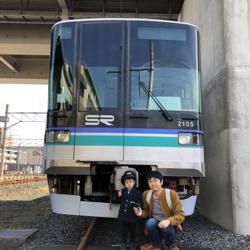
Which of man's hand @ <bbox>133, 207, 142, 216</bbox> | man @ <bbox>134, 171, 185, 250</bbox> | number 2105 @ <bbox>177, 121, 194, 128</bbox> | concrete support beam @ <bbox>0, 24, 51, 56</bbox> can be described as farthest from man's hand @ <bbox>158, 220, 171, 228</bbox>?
concrete support beam @ <bbox>0, 24, 51, 56</bbox>

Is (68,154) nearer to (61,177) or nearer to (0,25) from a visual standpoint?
(61,177)

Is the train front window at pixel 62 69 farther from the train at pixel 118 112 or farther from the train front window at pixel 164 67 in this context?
the train front window at pixel 164 67

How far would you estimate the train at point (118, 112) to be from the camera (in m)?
5.27

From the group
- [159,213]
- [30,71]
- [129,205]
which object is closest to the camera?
[159,213]

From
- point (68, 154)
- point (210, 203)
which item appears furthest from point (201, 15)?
point (68, 154)

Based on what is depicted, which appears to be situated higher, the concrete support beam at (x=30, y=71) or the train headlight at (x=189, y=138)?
the concrete support beam at (x=30, y=71)

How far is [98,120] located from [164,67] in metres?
1.21

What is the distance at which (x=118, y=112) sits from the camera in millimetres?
5461

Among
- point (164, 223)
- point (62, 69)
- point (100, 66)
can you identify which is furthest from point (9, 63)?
point (164, 223)

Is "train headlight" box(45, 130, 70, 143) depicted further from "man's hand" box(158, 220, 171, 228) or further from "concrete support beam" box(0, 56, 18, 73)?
"concrete support beam" box(0, 56, 18, 73)

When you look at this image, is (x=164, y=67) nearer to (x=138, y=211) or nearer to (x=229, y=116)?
(x=229, y=116)

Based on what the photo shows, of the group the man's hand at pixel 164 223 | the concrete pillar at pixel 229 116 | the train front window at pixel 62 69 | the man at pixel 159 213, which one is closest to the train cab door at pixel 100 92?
the train front window at pixel 62 69

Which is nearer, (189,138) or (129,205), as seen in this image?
(129,205)

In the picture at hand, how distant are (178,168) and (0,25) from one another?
10818 mm
